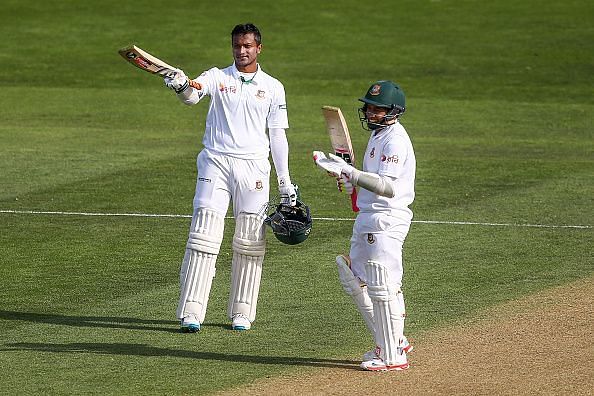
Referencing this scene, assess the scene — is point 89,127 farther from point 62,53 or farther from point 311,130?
point 62,53

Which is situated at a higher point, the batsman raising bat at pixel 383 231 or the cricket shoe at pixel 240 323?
the batsman raising bat at pixel 383 231

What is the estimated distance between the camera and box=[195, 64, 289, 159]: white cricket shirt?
10.6 m

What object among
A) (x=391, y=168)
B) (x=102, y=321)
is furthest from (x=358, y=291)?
(x=102, y=321)

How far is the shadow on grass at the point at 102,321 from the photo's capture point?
10648 mm

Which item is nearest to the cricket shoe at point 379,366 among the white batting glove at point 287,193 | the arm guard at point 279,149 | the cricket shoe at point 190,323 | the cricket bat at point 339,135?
the cricket bat at point 339,135

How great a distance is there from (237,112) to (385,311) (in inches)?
91.3

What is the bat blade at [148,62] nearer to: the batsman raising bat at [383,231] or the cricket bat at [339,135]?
the cricket bat at [339,135]

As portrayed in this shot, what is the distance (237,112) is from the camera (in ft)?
35.0

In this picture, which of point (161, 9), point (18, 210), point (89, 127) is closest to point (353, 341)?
point (18, 210)

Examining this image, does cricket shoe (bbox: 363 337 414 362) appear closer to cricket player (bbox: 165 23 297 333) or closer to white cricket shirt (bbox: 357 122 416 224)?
white cricket shirt (bbox: 357 122 416 224)

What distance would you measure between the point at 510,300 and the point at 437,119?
11353 mm

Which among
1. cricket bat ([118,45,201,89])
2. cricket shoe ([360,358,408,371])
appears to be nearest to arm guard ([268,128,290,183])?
cricket bat ([118,45,201,89])

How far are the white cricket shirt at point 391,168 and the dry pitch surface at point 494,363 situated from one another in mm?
1124

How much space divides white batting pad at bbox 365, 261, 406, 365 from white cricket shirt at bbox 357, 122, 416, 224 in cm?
43
